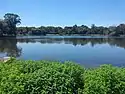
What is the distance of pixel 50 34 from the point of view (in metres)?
162

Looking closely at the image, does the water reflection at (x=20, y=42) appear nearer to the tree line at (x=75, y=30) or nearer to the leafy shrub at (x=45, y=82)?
the leafy shrub at (x=45, y=82)

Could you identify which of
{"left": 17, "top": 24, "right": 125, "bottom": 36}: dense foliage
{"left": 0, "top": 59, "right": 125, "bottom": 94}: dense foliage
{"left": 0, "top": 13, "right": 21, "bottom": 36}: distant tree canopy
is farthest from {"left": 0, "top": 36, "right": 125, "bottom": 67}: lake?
{"left": 17, "top": 24, "right": 125, "bottom": 36}: dense foliage

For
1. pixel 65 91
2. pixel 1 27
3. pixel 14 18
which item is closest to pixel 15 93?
pixel 65 91

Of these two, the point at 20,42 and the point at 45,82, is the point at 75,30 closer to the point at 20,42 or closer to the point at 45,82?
the point at 20,42

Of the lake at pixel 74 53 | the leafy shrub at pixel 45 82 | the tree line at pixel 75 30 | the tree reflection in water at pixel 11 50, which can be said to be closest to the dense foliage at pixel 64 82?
the leafy shrub at pixel 45 82

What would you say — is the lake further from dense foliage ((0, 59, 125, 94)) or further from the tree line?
the tree line

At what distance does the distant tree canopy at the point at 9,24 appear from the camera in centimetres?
10491

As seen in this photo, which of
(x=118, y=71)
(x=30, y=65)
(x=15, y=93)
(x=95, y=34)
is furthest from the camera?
(x=95, y=34)

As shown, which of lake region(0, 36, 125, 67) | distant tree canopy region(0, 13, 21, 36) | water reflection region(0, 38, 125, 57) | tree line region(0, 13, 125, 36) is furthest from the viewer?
tree line region(0, 13, 125, 36)

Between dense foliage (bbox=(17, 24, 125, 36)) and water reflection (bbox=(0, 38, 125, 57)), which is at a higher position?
dense foliage (bbox=(17, 24, 125, 36))

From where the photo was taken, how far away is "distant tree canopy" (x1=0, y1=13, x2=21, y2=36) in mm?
104912

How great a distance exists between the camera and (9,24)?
375 ft

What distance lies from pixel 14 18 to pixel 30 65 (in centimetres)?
12074

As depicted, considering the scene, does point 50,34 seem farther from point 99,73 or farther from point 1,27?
point 99,73
